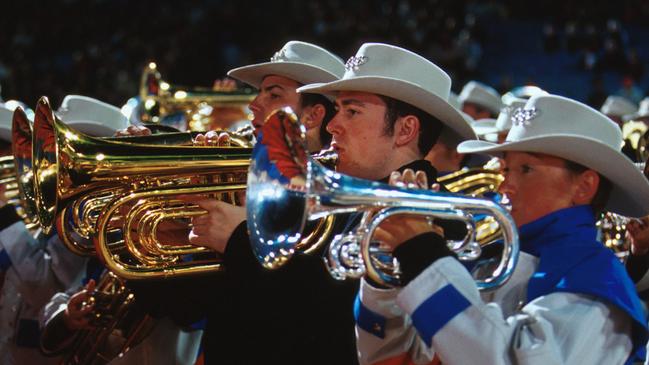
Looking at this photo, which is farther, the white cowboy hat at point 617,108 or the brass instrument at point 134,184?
the white cowboy hat at point 617,108

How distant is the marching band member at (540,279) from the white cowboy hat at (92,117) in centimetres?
272

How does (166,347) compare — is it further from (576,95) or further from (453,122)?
(576,95)

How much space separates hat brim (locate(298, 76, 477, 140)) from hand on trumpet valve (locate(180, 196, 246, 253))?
688 mm

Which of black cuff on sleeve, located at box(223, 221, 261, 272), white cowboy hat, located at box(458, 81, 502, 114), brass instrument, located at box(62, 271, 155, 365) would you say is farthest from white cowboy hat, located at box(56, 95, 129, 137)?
white cowboy hat, located at box(458, 81, 502, 114)

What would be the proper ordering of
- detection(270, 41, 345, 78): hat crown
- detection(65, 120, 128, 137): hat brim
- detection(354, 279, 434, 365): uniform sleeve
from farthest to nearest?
detection(65, 120, 128, 137): hat brim → detection(270, 41, 345, 78): hat crown → detection(354, 279, 434, 365): uniform sleeve

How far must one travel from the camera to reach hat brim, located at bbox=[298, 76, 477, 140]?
3.57 meters

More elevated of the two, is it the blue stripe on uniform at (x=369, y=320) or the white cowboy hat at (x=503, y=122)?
the blue stripe on uniform at (x=369, y=320)

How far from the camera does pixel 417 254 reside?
270 cm

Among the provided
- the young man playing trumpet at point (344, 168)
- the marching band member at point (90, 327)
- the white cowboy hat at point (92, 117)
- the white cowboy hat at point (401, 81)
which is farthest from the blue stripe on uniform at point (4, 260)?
the white cowboy hat at point (401, 81)

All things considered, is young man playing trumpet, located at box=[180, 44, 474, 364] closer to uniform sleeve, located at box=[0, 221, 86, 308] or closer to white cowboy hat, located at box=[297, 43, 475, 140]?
white cowboy hat, located at box=[297, 43, 475, 140]

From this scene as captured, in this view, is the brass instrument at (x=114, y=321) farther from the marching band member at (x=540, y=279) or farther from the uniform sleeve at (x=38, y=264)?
the marching band member at (x=540, y=279)

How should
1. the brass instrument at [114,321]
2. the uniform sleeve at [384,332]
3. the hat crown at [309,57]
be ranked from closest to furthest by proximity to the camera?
the uniform sleeve at [384,332]
the brass instrument at [114,321]
the hat crown at [309,57]

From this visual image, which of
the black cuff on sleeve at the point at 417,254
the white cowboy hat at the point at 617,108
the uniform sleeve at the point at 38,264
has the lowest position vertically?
the white cowboy hat at the point at 617,108

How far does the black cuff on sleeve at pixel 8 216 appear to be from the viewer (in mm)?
5242
